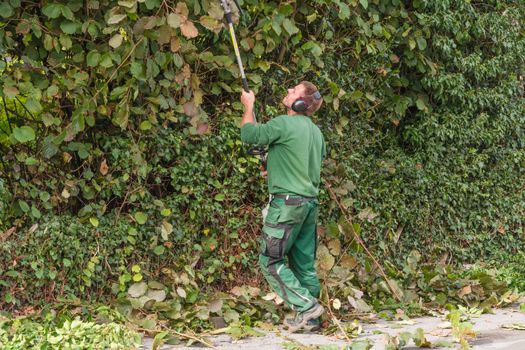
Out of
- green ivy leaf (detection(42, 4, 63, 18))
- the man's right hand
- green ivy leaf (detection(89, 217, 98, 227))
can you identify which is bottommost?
green ivy leaf (detection(89, 217, 98, 227))

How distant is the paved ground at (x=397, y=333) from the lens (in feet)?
22.2

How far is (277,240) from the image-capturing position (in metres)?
7.11

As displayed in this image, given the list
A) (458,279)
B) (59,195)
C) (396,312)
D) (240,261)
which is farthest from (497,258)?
A: (59,195)

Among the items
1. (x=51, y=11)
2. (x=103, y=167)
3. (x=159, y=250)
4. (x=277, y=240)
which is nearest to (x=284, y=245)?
(x=277, y=240)

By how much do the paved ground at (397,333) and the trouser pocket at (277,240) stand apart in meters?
0.66

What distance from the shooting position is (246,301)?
7934 millimetres

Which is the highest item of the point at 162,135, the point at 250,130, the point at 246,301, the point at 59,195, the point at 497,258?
the point at 250,130

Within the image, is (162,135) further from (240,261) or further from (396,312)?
(396,312)

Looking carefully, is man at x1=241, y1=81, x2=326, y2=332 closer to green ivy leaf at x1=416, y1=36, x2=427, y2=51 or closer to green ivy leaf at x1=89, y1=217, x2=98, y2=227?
green ivy leaf at x1=89, y1=217, x2=98, y2=227

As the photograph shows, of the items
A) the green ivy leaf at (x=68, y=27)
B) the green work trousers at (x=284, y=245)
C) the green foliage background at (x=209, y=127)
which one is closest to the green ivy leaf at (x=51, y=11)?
the green foliage background at (x=209, y=127)

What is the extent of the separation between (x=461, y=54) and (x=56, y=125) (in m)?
5.07

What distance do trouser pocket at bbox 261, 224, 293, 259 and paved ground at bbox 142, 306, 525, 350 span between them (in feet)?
2.17

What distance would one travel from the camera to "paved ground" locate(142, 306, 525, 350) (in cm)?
675

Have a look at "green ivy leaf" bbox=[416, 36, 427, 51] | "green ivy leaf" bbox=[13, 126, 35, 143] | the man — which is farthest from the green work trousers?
"green ivy leaf" bbox=[416, 36, 427, 51]
